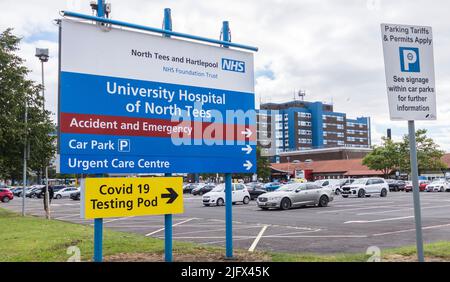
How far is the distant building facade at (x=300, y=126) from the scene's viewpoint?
505 ft

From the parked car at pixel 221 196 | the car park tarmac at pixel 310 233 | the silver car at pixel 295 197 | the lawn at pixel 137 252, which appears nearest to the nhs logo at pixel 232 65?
the lawn at pixel 137 252

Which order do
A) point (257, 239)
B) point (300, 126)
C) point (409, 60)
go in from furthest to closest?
point (300, 126) → point (257, 239) → point (409, 60)

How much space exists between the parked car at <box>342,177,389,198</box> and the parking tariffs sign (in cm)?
3099

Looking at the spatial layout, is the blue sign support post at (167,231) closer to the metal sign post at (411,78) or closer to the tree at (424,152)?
the metal sign post at (411,78)

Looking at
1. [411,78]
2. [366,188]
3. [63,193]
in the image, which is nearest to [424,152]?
[366,188]

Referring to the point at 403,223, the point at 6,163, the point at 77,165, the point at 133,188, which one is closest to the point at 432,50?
the point at 133,188

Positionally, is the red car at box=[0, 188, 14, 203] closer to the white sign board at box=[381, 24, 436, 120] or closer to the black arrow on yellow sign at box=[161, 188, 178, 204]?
the black arrow on yellow sign at box=[161, 188, 178, 204]

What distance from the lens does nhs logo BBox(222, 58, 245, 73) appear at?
899cm

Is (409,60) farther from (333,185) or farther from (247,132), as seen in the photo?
(333,185)

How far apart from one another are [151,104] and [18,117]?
20.6 m

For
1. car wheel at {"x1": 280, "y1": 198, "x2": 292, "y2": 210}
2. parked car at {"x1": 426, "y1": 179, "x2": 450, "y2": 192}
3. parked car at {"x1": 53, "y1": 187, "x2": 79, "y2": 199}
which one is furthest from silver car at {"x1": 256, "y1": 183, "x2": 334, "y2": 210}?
parked car at {"x1": 53, "y1": 187, "x2": 79, "y2": 199}

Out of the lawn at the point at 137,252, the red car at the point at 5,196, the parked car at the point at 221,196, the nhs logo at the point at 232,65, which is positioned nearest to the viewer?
the lawn at the point at 137,252

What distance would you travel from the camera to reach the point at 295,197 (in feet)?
83.1

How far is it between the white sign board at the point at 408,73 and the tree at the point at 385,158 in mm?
81375
